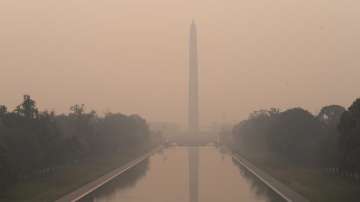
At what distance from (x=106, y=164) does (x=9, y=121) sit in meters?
15.4

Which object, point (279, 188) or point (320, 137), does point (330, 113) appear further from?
point (279, 188)

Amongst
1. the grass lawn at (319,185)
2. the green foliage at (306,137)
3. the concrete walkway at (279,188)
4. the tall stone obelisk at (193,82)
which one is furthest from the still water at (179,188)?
the tall stone obelisk at (193,82)

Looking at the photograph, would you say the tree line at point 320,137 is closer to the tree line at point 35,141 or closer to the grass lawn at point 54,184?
the grass lawn at point 54,184

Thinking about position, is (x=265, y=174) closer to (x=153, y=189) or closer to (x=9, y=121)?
(x=153, y=189)

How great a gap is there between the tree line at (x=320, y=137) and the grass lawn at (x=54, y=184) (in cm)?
1680

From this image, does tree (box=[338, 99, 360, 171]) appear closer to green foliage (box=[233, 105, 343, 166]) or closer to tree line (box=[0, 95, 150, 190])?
green foliage (box=[233, 105, 343, 166])

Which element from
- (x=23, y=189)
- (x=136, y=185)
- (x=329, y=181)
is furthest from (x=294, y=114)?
(x=23, y=189)

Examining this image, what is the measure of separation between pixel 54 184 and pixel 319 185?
16.7 metres

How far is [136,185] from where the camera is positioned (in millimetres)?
39562

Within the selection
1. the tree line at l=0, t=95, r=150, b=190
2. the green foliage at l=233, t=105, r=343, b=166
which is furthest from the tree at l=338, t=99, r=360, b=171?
the tree line at l=0, t=95, r=150, b=190

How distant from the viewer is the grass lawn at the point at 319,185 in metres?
31.9

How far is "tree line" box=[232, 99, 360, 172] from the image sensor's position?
37562mm

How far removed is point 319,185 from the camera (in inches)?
1515

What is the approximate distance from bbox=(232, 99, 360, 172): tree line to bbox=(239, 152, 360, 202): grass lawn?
1.30 m
